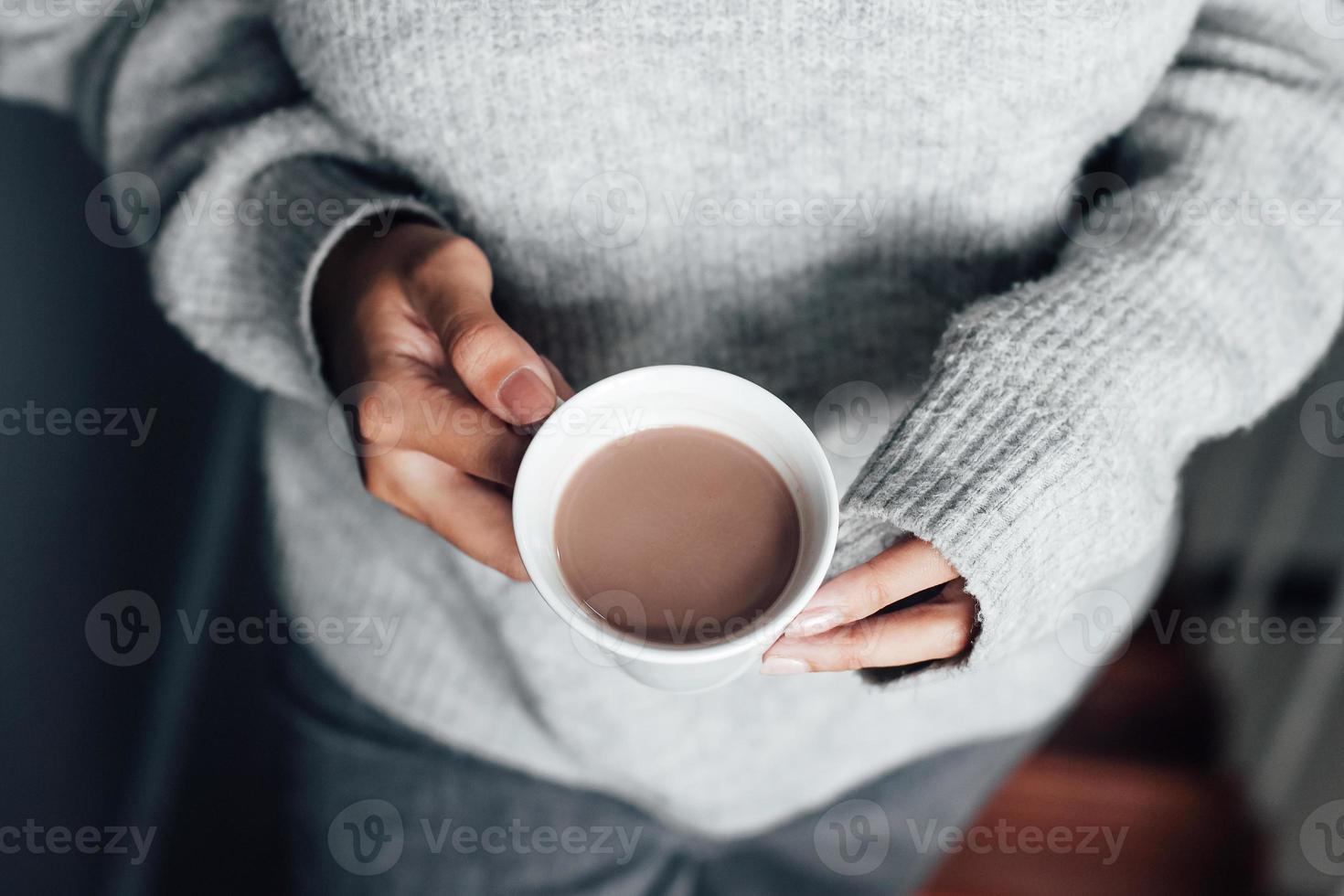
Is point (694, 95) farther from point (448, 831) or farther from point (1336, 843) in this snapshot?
point (1336, 843)

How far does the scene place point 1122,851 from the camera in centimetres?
136

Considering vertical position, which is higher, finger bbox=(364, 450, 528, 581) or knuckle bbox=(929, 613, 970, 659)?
knuckle bbox=(929, 613, 970, 659)

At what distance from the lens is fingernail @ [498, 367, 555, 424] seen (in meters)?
0.56

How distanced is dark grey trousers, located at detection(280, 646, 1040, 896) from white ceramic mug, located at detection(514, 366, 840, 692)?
14.7 inches

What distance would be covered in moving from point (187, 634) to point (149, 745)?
156 millimetres

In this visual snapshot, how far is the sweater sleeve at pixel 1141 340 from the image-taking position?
22.3 inches
